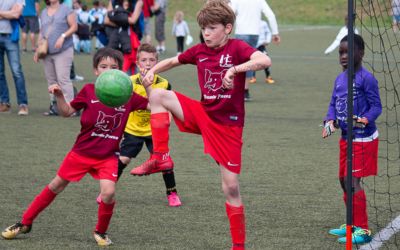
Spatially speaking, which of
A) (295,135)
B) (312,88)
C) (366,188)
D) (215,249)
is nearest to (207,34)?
(215,249)

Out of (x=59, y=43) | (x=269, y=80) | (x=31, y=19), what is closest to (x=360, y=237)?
(x=59, y=43)

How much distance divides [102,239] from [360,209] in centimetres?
199

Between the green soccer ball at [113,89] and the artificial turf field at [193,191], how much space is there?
3.56ft

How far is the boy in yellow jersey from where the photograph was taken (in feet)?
26.5

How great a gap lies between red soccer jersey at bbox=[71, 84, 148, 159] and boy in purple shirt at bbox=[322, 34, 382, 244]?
157 centimetres

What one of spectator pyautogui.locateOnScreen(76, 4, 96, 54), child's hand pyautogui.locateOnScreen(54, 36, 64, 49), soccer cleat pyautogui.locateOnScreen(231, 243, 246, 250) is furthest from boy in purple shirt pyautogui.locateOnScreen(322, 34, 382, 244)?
spectator pyautogui.locateOnScreen(76, 4, 96, 54)

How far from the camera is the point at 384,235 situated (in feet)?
22.8

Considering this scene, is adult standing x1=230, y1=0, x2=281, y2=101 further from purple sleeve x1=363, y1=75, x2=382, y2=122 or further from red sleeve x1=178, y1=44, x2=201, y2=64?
red sleeve x1=178, y1=44, x2=201, y2=64

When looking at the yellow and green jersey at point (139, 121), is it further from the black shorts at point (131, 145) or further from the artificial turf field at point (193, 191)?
the artificial turf field at point (193, 191)

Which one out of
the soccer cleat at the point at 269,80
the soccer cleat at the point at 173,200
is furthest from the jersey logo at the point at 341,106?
the soccer cleat at the point at 269,80

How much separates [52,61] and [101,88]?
7.40 meters

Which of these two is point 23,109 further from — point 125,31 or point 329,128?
point 329,128

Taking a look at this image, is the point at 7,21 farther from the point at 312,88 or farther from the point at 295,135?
the point at 312,88

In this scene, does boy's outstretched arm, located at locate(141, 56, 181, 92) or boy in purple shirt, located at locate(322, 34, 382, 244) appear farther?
boy in purple shirt, located at locate(322, 34, 382, 244)
